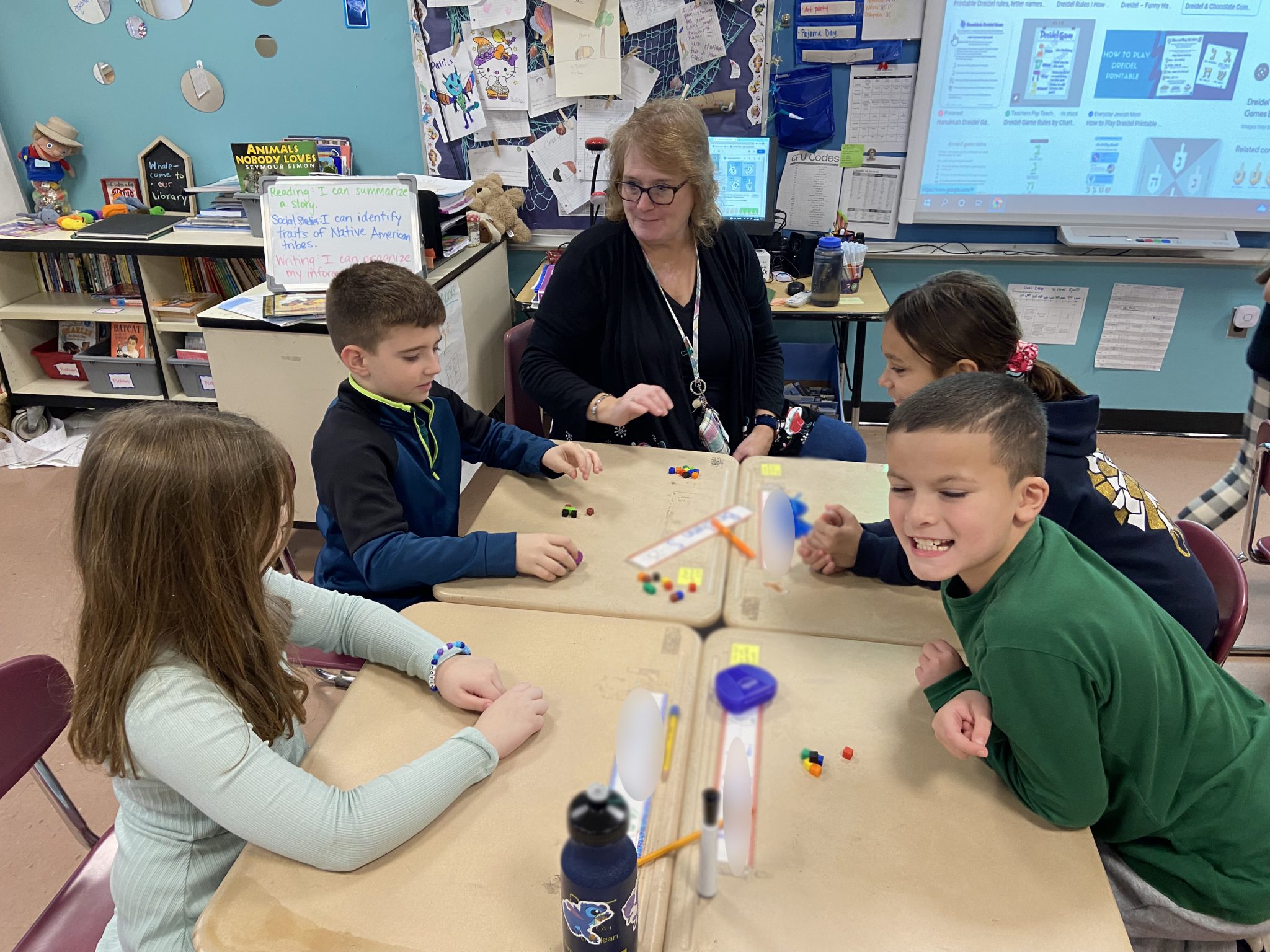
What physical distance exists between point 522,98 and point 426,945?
310 centimetres

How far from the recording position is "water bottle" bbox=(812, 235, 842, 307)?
9.59ft

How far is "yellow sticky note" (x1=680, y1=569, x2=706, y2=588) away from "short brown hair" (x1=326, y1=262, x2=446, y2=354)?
65 centimetres

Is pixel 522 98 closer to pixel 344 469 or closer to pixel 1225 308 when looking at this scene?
pixel 344 469

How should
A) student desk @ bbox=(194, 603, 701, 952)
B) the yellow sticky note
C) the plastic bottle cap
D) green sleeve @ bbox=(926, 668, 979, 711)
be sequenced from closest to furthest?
the plastic bottle cap < student desk @ bbox=(194, 603, 701, 952) < green sleeve @ bbox=(926, 668, 979, 711) < the yellow sticky note

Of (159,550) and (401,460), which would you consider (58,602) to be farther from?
(159,550)

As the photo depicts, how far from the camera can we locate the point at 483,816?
95 centimetres

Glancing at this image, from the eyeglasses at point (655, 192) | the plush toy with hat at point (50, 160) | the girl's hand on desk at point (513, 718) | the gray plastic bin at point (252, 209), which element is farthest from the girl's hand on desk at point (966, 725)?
the plush toy with hat at point (50, 160)

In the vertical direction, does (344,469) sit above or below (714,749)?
above

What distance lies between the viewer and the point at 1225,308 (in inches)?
133

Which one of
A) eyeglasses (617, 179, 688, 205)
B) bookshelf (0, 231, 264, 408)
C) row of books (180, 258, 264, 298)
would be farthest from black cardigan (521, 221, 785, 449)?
row of books (180, 258, 264, 298)

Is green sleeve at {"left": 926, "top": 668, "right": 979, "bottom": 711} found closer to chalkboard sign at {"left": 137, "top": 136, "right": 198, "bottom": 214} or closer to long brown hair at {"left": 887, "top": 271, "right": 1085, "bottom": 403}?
long brown hair at {"left": 887, "top": 271, "right": 1085, "bottom": 403}

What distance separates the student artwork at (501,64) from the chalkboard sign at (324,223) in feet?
2.61

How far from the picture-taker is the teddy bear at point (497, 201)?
10.9ft

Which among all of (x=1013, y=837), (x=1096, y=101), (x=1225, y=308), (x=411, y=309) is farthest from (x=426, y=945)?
(x=1225, y=308)
